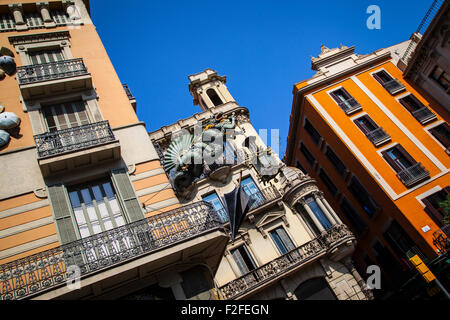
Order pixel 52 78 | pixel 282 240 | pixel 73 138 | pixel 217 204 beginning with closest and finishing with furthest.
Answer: pixel 73 138
pixel 52 78
pixel 282 240
pixel 217 204

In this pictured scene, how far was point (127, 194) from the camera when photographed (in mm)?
11211

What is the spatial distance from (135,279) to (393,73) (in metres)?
25.2

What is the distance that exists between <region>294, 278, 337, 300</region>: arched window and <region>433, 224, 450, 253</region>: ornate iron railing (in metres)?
6.42

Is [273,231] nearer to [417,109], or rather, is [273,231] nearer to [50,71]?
[417,109]

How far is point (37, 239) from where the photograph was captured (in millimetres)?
9898

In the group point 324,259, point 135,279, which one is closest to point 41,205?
point 135,279

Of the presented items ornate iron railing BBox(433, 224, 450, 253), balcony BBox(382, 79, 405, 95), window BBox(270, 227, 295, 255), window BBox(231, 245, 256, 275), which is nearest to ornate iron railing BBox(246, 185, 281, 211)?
window BBox(270, 227, 295, 255)

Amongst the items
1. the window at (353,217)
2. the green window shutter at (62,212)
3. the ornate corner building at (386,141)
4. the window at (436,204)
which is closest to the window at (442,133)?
the ornate corner building at (386,141)

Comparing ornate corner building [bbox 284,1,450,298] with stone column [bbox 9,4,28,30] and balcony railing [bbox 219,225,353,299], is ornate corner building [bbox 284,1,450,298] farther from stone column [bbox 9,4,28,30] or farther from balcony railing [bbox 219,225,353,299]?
stone column [bbox 9,4,28,30]

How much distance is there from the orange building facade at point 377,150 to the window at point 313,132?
0.08 meters

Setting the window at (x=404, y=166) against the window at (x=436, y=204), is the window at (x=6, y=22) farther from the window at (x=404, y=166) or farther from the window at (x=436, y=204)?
the window at (x=436, y=204)

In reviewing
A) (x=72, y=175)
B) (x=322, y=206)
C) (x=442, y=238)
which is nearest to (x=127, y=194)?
(x=72, y=175)

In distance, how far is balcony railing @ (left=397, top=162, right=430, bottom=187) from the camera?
21.4m

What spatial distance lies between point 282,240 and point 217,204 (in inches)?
177
